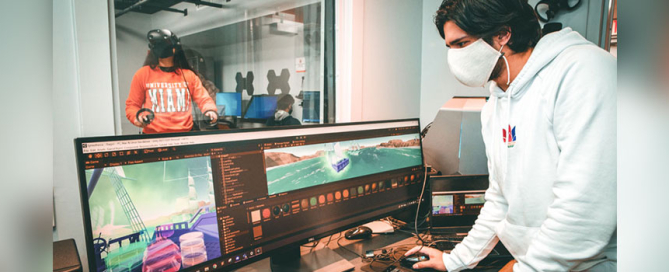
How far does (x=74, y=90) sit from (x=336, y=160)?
2.98 ft

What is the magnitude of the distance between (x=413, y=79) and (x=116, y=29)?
171 centimetres

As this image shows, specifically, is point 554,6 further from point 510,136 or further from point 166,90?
point 166,90

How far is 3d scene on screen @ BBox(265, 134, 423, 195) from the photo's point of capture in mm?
1111

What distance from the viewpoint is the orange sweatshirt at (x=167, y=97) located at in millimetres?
1627

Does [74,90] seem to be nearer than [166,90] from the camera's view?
Yes

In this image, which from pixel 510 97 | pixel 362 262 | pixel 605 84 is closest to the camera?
pixel 605 84

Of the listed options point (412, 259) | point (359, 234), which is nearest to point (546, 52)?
point (412, 259)

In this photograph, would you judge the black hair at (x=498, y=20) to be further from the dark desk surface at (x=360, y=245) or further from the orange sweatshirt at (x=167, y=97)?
the orange sweatshirt at (x=167, y=97)

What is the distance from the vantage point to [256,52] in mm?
2354

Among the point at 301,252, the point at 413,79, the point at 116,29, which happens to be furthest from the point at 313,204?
the point at 413,79

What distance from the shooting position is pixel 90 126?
1.27 m
